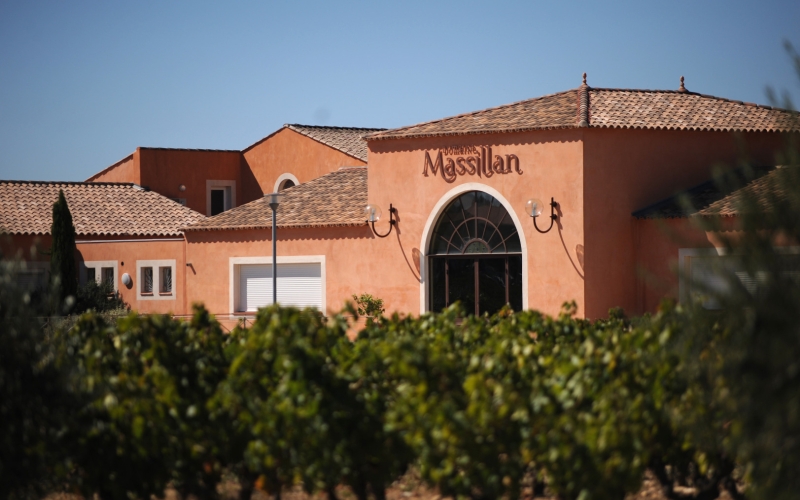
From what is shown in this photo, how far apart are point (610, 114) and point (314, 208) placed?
9.12m

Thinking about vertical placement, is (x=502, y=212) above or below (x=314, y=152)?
below

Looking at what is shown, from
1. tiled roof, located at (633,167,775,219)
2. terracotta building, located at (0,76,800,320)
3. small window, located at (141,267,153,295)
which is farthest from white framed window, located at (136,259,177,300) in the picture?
tiled roof, located at (633,167,775,219)

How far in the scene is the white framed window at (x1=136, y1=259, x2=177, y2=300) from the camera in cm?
3127

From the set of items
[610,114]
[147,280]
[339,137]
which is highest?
[339,137]

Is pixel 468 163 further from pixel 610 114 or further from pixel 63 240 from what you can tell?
pixel 63 240

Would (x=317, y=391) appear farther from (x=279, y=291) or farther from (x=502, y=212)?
(x=279, y=291)

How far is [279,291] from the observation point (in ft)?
90.4

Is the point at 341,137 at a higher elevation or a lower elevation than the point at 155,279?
higher

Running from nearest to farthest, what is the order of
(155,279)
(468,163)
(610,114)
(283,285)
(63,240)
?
(610,114)
(468,163)
(283,285)
(63,240)
(155,279)

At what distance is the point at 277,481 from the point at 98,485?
1.36m

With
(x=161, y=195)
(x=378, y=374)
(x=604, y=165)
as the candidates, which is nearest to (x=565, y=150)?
(x=604, y=165)

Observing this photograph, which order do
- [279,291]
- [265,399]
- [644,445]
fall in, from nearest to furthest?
[644,445], [265,399], [279,291]

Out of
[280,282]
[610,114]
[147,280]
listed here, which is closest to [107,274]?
[147,280]

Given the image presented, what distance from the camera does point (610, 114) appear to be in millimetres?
22828
